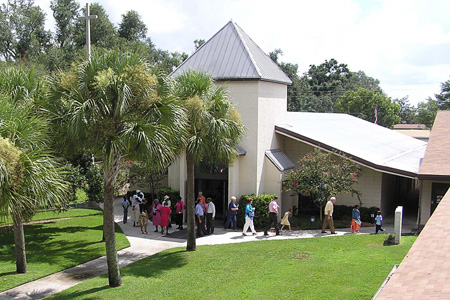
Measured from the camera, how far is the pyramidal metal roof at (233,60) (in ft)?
66.0

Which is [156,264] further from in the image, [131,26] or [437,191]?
[131,26]

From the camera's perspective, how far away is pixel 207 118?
554 inches

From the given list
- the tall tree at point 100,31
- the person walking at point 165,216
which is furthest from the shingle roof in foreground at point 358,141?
the tall tree at point 100,31

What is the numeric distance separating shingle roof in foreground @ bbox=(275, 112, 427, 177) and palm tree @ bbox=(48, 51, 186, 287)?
428 inches

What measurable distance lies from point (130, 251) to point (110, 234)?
4.63 m

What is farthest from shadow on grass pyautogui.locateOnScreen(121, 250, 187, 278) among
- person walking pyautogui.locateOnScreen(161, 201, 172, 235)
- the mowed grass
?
the mowed grass

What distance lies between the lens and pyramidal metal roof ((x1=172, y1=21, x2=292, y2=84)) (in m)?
20.1

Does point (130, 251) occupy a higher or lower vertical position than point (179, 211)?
lower

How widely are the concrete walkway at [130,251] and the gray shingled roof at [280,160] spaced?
10.8ft

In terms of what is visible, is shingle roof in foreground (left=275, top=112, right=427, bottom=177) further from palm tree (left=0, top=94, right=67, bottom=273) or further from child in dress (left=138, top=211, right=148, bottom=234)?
palm tree (left=0, top=94, right=67, bottom=273)

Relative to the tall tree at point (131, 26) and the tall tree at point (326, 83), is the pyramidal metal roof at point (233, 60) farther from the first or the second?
the tall tree at point (326, 83)

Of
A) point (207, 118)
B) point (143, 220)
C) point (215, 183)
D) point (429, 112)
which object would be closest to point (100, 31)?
point (215, 183)

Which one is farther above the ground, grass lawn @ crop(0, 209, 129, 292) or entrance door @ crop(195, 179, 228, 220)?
entrance door @ crop(195, 179, 228, 220)

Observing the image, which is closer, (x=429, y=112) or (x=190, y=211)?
(x=190, y=211)
